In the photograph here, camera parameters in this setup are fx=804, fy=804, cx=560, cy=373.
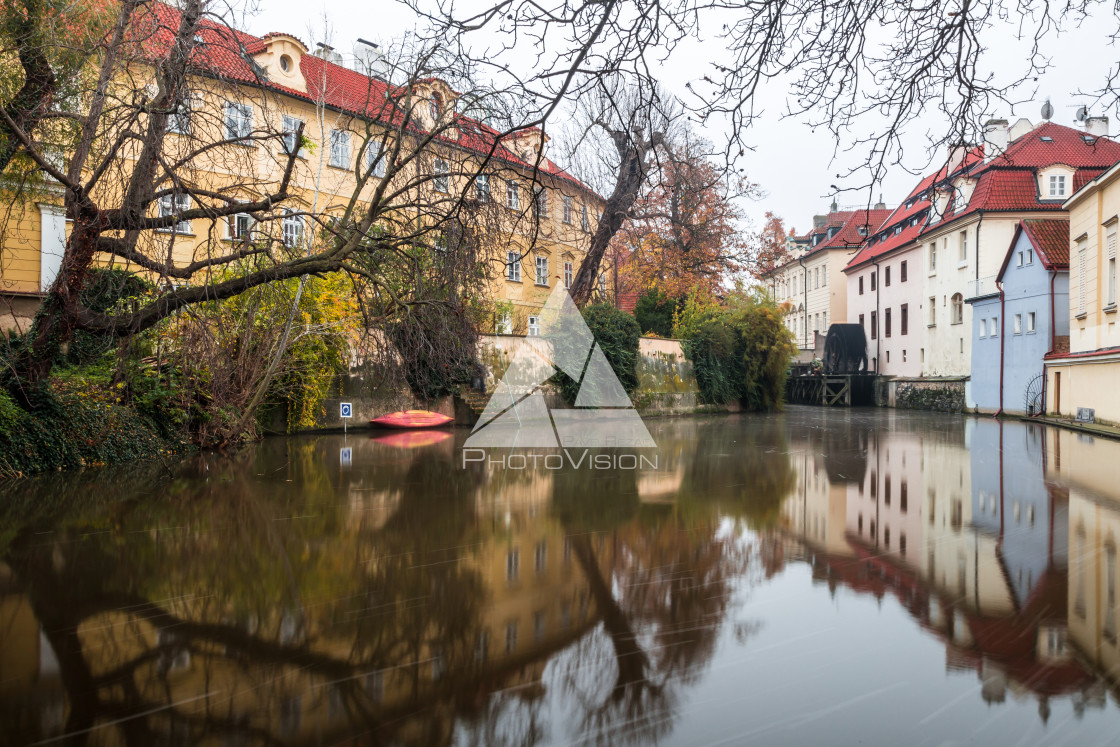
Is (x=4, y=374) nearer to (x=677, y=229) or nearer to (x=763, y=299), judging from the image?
(x=677, y=229)

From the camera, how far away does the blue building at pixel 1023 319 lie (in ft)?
88.8

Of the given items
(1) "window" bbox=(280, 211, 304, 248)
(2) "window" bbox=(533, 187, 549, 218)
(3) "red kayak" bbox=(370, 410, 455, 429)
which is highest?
(1) "window" bbox=(280, 211, 304, 248)

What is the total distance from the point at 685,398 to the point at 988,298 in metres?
12.6

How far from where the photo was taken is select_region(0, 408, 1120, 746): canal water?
11.1 feet

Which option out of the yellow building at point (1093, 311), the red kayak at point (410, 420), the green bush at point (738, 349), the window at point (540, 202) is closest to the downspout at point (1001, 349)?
the yellow building at point (1093, 311)

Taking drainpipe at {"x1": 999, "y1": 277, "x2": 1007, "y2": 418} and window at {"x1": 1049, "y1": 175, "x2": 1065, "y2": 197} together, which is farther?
window at {"x1": 1049, "y1": 175, "x2": 1065, "y2": 197}

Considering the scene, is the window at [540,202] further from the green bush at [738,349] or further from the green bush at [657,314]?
the green bush at [657,314]

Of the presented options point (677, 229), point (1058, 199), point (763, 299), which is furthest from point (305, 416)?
point (1058, 199)

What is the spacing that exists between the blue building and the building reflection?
58.0 feet

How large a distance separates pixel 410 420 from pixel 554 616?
16481 millimetres

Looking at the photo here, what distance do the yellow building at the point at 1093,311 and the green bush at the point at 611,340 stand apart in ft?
42.1

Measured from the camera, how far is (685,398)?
1200 inches

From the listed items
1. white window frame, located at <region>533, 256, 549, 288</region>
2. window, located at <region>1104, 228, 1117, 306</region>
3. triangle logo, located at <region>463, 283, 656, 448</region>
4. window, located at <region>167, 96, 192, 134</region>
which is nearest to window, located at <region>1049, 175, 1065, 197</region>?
window, located at <region>1104, 228, 1117, 306</region>

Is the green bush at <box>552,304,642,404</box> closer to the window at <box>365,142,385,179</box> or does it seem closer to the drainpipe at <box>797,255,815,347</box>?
the window at <box>365,142,385,179</box>
